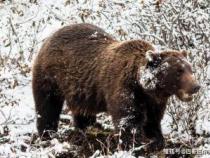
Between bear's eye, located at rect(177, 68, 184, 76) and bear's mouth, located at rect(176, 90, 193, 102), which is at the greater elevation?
bear's eye, located at rect(177, 68, 184, 76)

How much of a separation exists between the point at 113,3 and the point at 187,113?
390 cm

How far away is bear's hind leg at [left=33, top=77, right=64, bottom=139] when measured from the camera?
7.55m

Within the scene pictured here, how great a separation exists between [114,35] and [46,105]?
275 centimetres

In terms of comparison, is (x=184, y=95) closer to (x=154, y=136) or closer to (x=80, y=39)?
(x=154, y=136)

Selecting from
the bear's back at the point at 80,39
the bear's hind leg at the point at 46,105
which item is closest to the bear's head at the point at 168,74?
the bear's back at the point at 80,39

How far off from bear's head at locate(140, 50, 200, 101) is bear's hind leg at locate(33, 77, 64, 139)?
1.78 m

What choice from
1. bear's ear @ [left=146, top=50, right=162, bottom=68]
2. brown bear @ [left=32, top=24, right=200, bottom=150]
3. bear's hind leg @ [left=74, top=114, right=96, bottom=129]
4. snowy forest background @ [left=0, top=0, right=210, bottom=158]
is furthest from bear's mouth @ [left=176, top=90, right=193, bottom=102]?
bear's hind leg @ [left=74, top=114, right=96, bottom=129]

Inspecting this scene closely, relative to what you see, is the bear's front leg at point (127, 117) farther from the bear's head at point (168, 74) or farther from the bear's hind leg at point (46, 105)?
the bear's hind leg at point (46, 105)

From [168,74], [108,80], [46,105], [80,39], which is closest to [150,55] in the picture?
[168,74]

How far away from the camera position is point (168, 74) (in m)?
6.25

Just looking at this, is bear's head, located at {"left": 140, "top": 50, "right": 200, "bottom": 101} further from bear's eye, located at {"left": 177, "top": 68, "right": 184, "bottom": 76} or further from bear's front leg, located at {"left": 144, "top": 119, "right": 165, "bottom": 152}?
bear's front leg, located at {"left": 144, "top": 119, "right": 165, "bottom": 152}

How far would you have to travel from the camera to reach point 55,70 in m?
7.48

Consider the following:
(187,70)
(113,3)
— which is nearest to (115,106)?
(187,70)

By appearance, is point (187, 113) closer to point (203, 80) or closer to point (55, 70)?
point (203, 80)
